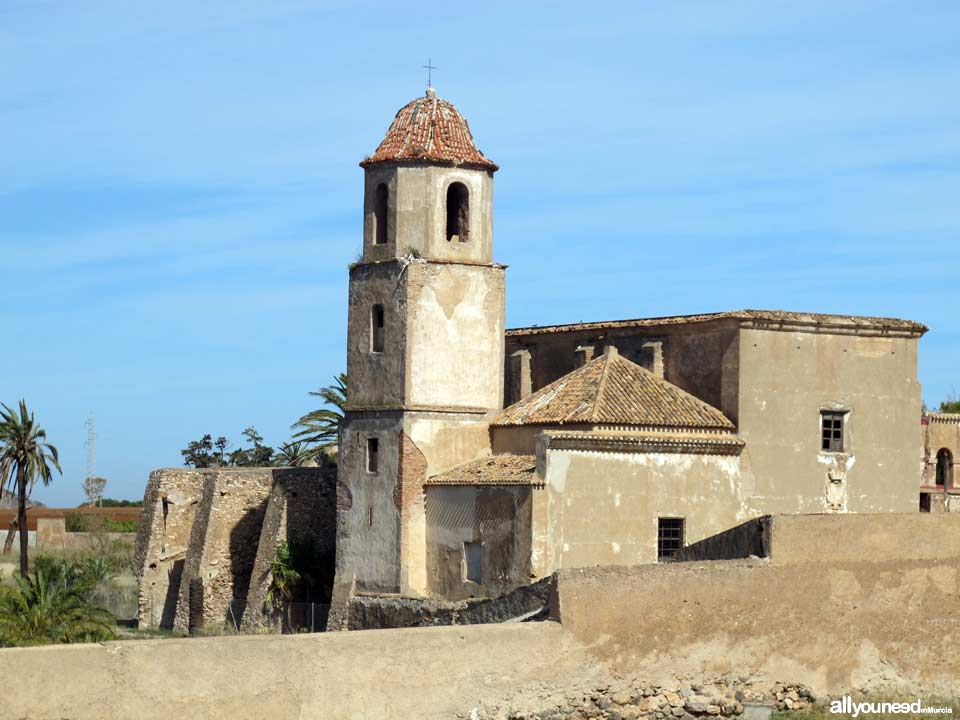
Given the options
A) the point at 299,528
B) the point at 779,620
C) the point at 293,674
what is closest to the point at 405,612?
the point at 299,528

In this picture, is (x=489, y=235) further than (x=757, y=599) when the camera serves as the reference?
Yes

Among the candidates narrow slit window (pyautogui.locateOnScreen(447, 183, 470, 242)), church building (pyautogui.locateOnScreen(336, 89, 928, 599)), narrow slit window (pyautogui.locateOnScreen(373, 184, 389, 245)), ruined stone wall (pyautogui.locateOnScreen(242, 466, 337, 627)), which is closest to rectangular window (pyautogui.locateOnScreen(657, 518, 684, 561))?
church building (pyautogui.locateOnScreen(336, 89, 928, 599))

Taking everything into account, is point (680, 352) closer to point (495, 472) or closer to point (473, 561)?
point (495, 472)

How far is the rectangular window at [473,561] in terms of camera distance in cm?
2644

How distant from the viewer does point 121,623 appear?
36.3 m

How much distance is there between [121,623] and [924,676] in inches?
873

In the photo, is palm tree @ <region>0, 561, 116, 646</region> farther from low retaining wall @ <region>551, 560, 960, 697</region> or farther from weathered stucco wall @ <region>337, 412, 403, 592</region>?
low retaining wall @ <region>551, 560, 960, 697</region>

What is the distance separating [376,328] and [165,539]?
416 inches

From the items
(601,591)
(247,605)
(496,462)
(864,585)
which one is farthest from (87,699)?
(247,605)

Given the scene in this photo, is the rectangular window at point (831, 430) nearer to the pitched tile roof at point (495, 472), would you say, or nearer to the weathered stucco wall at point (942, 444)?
the pitched tile roof at point (495, 472)

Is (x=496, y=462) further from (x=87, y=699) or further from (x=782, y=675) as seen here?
(x=87, y=699)

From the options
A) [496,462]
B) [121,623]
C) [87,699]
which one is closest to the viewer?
[87,699]

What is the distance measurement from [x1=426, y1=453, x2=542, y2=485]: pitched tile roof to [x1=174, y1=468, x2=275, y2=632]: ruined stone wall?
298 inches

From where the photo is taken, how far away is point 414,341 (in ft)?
92.4
